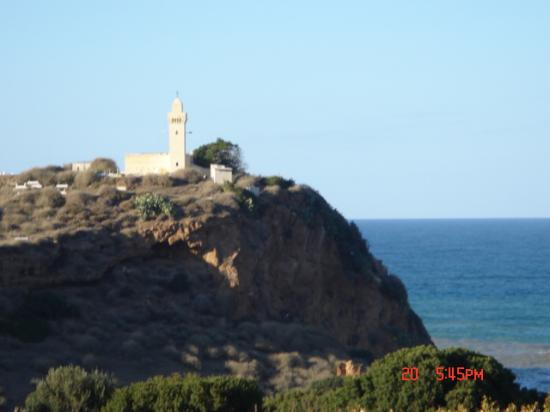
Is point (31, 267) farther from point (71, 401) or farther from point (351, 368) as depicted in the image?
point (71, 401)

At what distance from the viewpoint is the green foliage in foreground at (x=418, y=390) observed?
78.8 feet

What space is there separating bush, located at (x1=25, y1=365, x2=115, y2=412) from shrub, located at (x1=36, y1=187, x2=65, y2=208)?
18.9 m

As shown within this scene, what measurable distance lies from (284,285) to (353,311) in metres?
3.72

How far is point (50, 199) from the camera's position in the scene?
147ft

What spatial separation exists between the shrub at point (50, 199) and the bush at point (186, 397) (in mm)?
21688

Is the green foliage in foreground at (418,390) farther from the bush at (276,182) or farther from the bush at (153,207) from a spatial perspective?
the bush at (276,182)

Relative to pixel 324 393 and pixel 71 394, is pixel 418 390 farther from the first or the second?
pixel 71 394

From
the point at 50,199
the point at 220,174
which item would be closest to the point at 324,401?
the point at 50,199

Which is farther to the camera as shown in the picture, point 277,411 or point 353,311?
point 353,311

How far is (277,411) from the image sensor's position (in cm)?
2445

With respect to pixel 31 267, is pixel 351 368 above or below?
below

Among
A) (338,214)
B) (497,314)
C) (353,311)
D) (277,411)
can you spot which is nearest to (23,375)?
(277,411)
